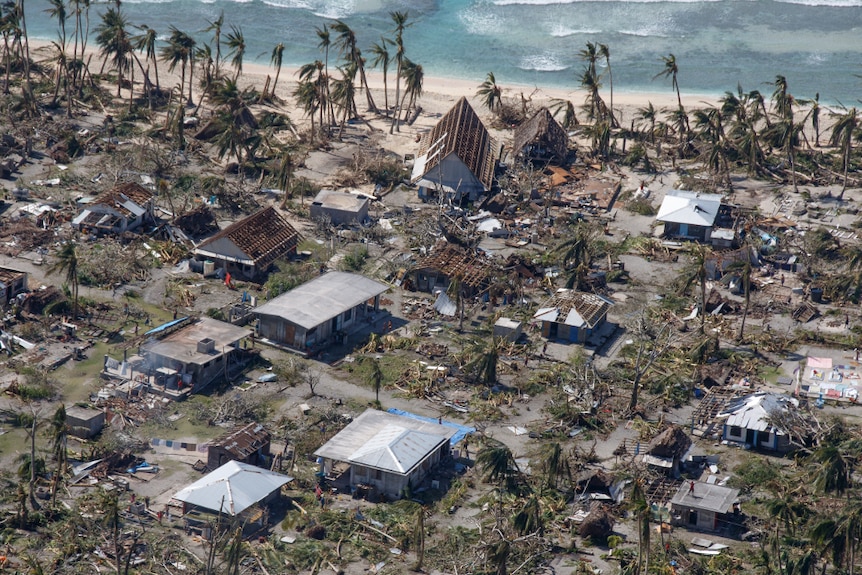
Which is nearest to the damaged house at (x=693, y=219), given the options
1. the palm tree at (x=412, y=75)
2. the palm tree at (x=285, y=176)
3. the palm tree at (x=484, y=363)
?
the palm tree at (x=484, y=363)

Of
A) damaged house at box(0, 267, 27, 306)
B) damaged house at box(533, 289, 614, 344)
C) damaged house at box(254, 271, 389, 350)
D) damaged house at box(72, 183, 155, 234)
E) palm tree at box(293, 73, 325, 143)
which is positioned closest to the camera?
damaged house at box(254, 271, 389, 350)

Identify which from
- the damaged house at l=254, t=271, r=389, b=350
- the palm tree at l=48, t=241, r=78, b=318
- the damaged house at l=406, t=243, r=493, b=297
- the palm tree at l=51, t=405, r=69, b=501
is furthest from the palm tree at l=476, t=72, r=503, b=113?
the palm tree at l=51, t=405, r=69, b=501

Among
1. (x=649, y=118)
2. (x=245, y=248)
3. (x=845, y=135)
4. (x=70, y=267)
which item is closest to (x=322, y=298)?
(x=245, y=248)

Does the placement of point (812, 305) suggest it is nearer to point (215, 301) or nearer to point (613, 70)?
point (215, 301)

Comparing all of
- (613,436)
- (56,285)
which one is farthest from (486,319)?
(56,285)

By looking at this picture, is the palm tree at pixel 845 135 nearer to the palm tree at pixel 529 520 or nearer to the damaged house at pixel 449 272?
the damaged house at pixel 449 272

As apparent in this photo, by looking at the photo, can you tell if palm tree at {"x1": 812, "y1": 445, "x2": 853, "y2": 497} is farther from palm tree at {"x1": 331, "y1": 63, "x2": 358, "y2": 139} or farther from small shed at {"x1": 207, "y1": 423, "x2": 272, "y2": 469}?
palm tree at {"x1": 331, "y1": 63, "x2": 358, "y2": 139}
